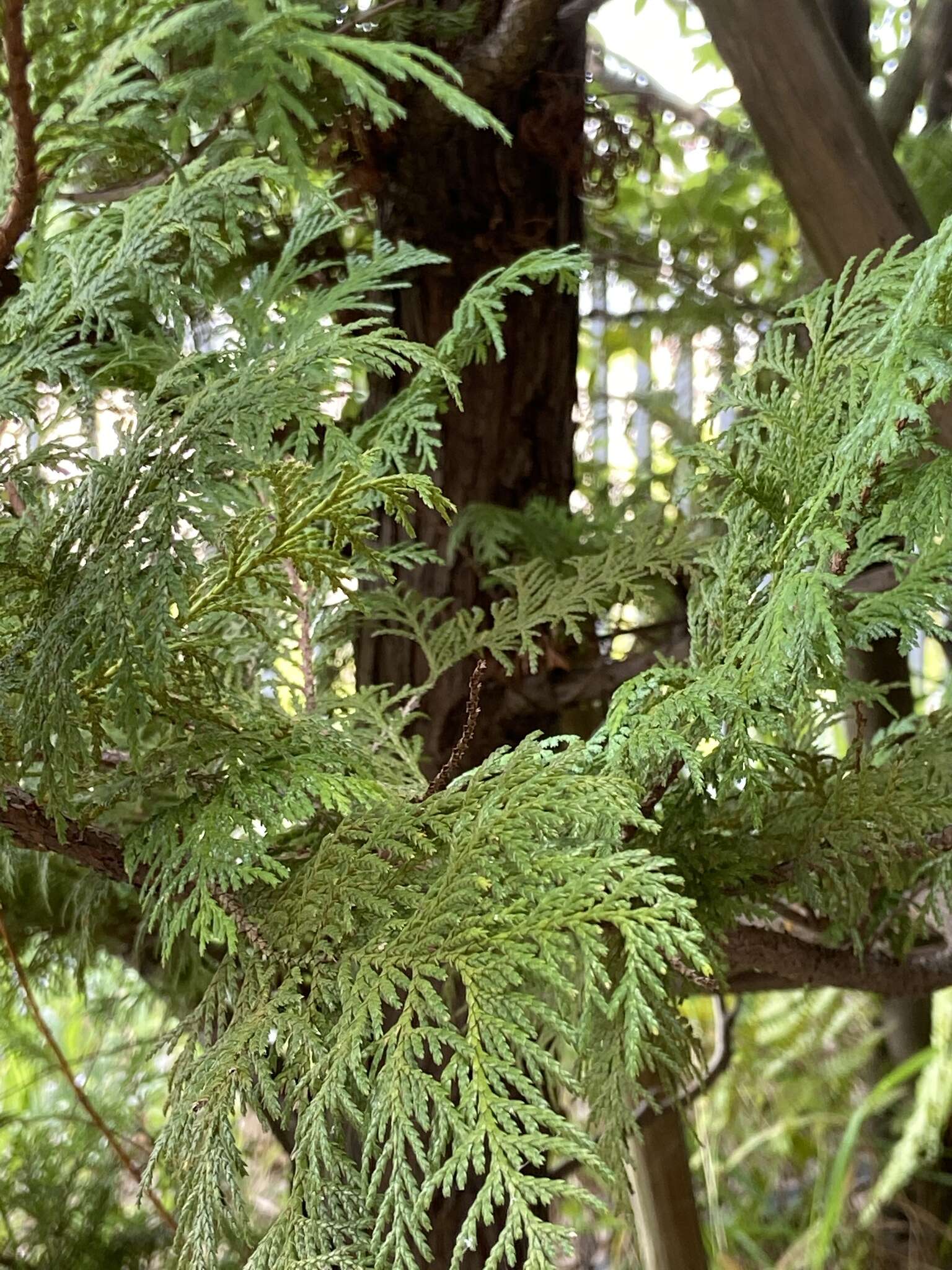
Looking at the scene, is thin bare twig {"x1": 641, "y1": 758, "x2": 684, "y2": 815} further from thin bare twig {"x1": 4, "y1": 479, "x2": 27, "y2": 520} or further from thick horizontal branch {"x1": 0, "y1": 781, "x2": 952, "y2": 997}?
thin bare twig {"x1": 4, "y1": 479, "x2": 27, "y2": 520}

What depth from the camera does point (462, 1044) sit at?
38 cm

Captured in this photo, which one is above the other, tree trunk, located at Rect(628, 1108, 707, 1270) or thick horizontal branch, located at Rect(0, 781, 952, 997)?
thick horizontal branch, located at Rect(0, 781, 952, 997)

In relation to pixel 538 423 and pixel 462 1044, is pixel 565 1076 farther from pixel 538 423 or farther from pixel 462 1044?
pixel 538 423

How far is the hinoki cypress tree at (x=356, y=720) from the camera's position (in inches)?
15.5

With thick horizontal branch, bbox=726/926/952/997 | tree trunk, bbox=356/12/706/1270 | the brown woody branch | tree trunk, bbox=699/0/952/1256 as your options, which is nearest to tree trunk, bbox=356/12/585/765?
tree trunk, bbox=356/12/706/1270

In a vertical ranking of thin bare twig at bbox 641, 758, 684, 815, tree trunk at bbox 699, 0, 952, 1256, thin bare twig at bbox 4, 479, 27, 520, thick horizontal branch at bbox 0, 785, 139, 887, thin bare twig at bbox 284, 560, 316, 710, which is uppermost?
tree trunk at bbox 699, 0, 952, 1256

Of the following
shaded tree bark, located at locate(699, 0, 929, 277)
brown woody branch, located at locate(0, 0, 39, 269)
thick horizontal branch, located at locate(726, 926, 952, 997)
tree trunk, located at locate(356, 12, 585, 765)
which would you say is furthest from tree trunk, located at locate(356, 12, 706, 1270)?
brown woody branch, located at locate(0, 0, 39, 269)

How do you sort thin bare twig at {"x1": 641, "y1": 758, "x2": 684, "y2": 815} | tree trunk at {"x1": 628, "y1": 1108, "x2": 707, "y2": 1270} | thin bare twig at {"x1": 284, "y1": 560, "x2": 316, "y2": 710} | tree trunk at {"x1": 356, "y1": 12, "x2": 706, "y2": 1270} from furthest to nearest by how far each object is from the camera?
tree trunk at {"x1": 628, "y1": 1108, "x2": 707, "y2": 1270} < tree trunk at {"x1": 356, "y1": 12, "x2": 706, "y2": 1270} < thin bare twig at {"x1": 284, "y1": 560, "x2": 316, "y2": 710} < thin bare twig at {"x1": 641, "y1": 758, "x2": 684, "y2": 815}

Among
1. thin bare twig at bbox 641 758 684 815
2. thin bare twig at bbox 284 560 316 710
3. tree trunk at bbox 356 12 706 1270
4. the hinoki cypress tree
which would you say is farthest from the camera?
tree trunk at bbox 356 12 706 1270

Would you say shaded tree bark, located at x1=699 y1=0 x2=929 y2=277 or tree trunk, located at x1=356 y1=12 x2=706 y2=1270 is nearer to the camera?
shaded tree bark, located at x1=699 y1=0 x2=929 y2=277

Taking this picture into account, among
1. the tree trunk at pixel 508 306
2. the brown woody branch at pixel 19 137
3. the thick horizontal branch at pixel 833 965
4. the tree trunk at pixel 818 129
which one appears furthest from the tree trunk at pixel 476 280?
the brown woody branch at pixel 19 137

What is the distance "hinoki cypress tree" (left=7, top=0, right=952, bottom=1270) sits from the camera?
1.29 feet

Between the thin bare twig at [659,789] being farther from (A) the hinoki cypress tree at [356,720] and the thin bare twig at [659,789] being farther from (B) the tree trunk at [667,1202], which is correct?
(B) the tree trunk at [667,1202]

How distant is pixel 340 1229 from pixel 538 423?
2.32 feet
